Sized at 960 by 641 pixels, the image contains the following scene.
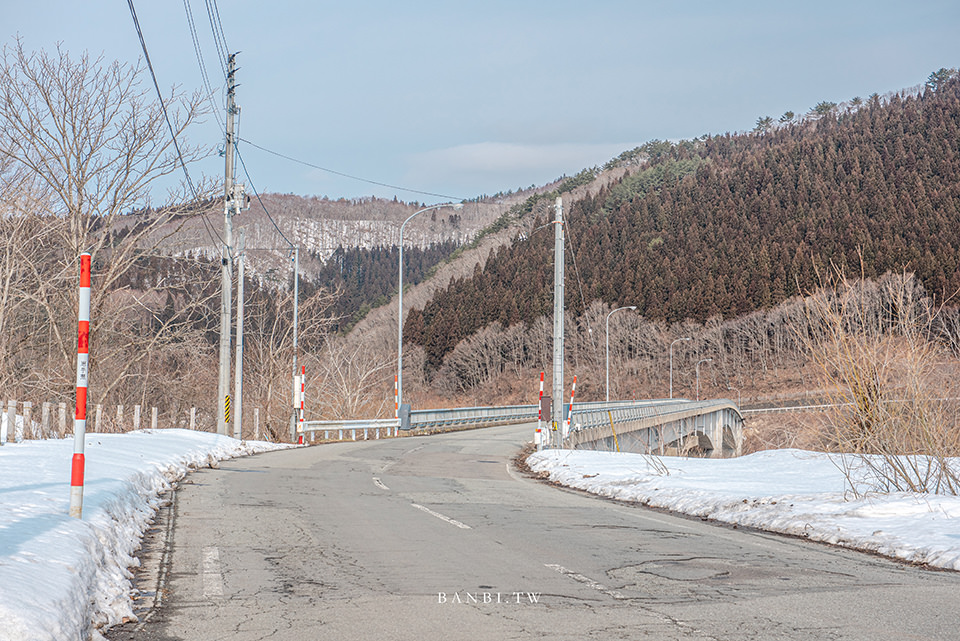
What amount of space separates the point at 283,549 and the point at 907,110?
569ft

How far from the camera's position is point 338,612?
580 cm

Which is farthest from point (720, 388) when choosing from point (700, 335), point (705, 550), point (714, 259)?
point (705, 550)

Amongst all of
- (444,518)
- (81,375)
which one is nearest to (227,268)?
(444,518)

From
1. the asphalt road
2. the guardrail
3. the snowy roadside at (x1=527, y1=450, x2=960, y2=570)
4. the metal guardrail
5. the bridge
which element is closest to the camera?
the asphalt road

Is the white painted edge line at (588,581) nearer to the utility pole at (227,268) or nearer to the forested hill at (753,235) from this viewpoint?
the utility pole at (227,268)

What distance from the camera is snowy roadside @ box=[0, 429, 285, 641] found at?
4.69 meters

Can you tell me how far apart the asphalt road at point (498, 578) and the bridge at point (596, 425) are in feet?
41.1

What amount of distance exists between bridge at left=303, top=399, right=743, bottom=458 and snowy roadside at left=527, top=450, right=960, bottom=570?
5128 millimetres

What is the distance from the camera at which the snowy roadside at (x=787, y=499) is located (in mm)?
8867

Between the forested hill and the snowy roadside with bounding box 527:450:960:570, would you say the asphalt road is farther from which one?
the forested hill

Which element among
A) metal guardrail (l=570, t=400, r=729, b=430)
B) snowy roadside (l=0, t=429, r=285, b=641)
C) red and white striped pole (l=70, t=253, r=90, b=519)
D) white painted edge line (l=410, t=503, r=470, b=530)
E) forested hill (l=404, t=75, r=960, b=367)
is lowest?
white painted edge line (l=410, t=503, r=470, b=530)

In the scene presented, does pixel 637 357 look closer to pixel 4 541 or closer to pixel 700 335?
pixel 700 335

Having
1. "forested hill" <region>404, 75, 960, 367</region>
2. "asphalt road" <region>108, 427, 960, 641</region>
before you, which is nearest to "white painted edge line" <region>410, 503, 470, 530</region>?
"asphalt road" <region>108, 427, 960, 641</region>

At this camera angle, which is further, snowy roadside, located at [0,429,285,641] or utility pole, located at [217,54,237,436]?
utility pole, located at [217,54,237,436]
